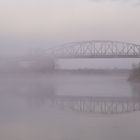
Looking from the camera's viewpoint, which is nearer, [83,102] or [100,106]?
[100,106]

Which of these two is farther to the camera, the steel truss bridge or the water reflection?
the water reflection

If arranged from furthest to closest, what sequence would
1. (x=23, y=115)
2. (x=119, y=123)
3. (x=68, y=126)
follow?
(x=23, y=115)
(x=119, y=123)
(x=68, y=126)

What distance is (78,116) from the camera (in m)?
9.85

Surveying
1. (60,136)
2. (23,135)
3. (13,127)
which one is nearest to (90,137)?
(60,136)

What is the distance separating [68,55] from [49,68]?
12.2m

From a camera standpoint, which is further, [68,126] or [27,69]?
[27,69]

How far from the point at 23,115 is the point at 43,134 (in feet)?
9.11

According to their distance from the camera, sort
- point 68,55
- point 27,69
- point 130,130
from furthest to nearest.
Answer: point 68,55
point 27,69
point 130,130

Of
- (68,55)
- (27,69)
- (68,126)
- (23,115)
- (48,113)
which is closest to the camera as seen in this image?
(68,126)

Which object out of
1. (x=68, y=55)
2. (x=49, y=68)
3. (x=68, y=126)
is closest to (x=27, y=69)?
(x=49, y=68)

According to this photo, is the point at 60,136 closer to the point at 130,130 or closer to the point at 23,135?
the point at 23,135

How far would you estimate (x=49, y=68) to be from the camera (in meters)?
40.8

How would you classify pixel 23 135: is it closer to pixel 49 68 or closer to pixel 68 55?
pixel 49 68

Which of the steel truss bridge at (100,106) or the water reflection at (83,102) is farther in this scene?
the water reflection at (83,102)
